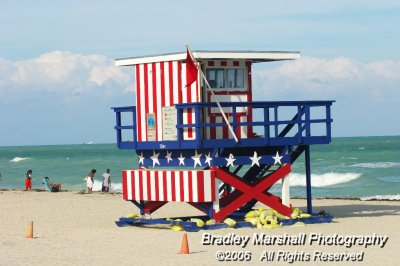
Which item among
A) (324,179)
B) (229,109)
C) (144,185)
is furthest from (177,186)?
(324,179)

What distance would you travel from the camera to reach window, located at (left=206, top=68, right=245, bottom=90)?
2533 cm

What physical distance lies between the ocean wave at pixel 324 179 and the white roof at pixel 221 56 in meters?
35.6

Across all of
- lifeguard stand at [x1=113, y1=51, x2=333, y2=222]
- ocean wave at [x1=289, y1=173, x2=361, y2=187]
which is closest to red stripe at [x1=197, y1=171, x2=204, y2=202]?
lifeguard stand at [x1=113, y1=51, x2=333, y2=222]

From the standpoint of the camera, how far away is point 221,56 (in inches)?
973

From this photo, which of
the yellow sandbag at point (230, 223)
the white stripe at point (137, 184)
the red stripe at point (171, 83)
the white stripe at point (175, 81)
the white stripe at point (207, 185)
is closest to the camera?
the white stripe at point (207, 185)

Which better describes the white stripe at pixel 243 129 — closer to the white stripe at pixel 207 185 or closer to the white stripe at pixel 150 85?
the white stripe at pixel 207 185

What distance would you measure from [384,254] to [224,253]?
3207 mm

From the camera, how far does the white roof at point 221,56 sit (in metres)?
24.6

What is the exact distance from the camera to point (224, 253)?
20.6 meters

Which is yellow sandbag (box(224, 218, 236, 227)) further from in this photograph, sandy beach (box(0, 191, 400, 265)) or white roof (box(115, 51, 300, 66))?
white roof (box(115, 51, 300, 66))

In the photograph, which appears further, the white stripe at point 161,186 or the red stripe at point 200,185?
the white stripe at point 161,186

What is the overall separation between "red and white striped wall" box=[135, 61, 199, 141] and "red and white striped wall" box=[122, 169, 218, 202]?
3.11ft

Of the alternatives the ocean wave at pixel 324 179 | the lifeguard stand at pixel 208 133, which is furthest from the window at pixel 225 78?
the ocean wave at pixel 324 179

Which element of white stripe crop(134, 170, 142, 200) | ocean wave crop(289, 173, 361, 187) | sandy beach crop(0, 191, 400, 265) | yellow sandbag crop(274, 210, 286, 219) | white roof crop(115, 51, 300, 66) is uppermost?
white roof crop(115, 51, 300, 66)
